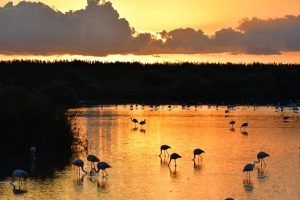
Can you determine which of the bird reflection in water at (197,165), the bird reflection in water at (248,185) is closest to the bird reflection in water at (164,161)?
the bird reflection in water at (197,165)

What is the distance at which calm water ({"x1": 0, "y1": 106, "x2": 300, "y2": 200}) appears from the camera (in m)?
17.8

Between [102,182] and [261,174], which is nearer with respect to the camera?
[102,182]

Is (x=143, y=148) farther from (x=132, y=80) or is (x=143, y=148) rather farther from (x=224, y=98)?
(x=132, y=80)

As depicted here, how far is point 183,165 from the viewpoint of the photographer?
22.5 meters

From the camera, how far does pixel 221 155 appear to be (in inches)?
970

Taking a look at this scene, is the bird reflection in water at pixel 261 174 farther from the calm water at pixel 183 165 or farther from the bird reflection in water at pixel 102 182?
the bird reflection in water at pixel 102 182

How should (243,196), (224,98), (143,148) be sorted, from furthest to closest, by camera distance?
1. (224,98)
2. (143,148)
3. (243,196)

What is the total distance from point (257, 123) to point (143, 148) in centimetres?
1394

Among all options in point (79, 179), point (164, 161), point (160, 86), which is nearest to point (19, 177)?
point (79, 179)

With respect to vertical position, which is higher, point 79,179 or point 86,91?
point 86,91

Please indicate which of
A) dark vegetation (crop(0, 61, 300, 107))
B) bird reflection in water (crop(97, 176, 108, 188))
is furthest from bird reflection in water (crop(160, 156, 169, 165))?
dark vegetation (crop(0, 61, 300, 107))

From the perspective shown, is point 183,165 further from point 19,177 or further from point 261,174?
point 19,177

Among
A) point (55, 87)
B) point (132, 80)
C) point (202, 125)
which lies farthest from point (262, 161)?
point (132, 80)

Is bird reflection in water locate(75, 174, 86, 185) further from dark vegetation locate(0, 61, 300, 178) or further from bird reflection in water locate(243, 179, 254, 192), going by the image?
bird reflection in water locate(243, 179, 254, 192)
